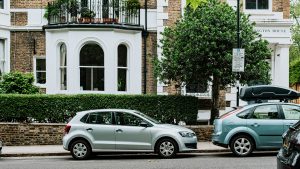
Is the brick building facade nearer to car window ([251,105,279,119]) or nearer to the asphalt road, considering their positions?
the asphalt road

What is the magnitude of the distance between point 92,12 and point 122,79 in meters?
3.16

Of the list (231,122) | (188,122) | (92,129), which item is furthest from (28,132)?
(231,122)

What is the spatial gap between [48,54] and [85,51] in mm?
1762

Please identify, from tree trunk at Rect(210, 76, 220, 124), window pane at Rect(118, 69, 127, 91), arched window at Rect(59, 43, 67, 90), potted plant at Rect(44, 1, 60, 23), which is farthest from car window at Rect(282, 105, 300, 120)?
potted plant at Rect(44, 1, 60, 23)

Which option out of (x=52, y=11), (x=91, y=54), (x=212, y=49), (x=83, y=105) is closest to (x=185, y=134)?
(x=212, y=49)

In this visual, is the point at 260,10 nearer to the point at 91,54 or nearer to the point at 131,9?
the point at 131,9

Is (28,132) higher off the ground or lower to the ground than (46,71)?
lower

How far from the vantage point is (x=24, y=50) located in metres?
24.3

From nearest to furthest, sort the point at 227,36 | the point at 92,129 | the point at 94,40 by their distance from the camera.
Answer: the point at 92,129, the point at 227,36, the point at 94,40

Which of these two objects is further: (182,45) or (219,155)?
(182,45)

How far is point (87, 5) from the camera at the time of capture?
23094 millimetres

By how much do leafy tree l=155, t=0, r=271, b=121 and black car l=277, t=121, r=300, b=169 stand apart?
11.5 metres

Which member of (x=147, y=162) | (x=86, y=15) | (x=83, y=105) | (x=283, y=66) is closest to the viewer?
(x=147, y=162)

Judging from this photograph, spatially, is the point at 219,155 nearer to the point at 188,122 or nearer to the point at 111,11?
the point at 188,122
